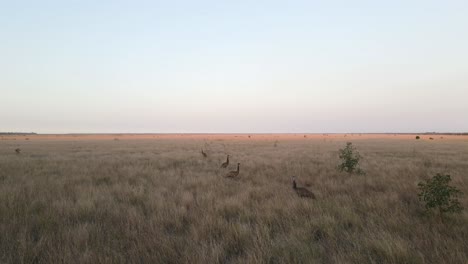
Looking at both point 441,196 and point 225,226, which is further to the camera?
point 441,196

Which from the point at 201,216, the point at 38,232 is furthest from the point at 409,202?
the point at 38,232

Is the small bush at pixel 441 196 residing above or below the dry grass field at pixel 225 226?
Result: above

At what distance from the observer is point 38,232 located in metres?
4.72

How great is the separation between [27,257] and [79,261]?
0.80 m

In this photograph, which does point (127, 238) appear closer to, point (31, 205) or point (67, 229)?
point (67, 229)

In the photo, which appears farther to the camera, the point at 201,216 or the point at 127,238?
the point at 201,216

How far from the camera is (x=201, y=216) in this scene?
551 centimetres

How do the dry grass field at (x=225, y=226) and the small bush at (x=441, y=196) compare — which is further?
the small bush at (x=441, y=196)

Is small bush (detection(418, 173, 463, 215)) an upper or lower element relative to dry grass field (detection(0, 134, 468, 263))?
upper

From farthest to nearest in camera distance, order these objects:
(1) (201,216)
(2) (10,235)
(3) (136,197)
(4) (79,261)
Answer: (3) (136,197) < (1) (201,216) < (2) (10,235) < (4) (79,261)

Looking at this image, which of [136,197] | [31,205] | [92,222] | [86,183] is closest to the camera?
[92,222]

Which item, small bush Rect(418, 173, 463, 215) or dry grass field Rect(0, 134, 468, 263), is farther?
small bush Rect(418, 173, 463, 215)

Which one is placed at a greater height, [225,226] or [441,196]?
[441,196]

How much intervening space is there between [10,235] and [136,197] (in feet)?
9.50
